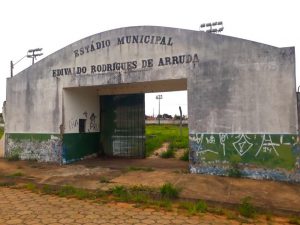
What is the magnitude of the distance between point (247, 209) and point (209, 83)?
4135 millimetres

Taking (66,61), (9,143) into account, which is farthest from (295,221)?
(9,143)

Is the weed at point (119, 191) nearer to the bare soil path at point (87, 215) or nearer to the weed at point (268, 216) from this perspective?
the bare soil path at point (87, 215)

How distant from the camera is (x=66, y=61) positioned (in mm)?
12133

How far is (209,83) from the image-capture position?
9.72m

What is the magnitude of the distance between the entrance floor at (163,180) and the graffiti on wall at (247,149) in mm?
537

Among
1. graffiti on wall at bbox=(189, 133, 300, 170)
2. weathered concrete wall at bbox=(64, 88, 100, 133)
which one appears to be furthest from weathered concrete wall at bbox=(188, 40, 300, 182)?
weathered concrete wall at bbox=(64, 88, 100, 133)

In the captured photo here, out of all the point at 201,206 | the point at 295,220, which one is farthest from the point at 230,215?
the point at 295,220

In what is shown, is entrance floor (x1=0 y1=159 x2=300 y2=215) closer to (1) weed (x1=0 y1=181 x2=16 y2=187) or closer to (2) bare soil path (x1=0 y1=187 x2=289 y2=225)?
(1) weed (x1=0 y1=181 x2=16 y2=187)

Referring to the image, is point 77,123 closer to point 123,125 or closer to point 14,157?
point 123,125

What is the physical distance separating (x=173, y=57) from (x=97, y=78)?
292 cm

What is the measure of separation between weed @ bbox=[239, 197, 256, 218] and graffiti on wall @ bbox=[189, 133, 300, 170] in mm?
2286

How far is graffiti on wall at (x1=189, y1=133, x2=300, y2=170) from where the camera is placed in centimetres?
865

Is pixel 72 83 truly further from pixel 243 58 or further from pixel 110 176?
pixel 243 58

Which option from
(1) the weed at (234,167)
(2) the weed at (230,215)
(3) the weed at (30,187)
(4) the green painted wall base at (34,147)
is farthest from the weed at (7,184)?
(1) the weed at (234,167)
